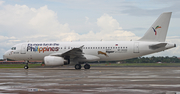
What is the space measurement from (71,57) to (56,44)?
3.47 meters

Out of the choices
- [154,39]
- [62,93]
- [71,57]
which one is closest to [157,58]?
[154,39]

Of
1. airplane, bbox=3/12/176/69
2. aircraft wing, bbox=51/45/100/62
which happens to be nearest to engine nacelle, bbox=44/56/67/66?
airplane, bbox=3/12/176/69

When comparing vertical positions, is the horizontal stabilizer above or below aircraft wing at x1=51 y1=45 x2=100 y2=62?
above

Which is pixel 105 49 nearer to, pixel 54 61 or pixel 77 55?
pixel 77 55

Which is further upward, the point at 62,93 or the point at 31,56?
the point at 31,56

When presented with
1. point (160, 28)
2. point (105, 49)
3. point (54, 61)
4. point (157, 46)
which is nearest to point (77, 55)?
point (54, 61)

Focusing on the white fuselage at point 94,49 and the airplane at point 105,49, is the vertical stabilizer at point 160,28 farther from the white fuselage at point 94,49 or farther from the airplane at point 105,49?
the white fuselage at point 94,49

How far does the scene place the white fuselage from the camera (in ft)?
93.1

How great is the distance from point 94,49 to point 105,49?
4.88ft

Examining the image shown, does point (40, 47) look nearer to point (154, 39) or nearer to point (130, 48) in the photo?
point (130, 48)

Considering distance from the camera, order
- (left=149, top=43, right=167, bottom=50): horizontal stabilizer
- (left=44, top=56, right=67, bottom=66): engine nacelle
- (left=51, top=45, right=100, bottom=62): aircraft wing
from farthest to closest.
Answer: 1. (left=149, top=43, right=167, bottom=50): horizontal stabilizer
2. (left=51, top=45, right=100, bottom=62): aircraft wing
3. (left=44, top=56, right=67, bottom=66): engine nacelle

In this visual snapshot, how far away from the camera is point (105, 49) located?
2891 centimetres

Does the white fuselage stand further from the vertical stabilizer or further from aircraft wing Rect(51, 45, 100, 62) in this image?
the vertical stabilizer

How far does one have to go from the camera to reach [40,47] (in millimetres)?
30281
